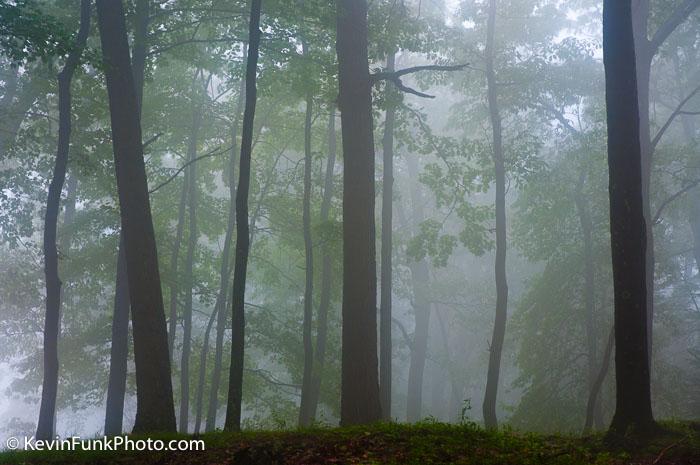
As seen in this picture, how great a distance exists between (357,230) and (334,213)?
10.9m

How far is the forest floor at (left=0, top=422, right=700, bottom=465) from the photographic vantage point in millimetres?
6754

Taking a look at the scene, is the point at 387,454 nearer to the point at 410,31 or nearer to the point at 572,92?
the point at 410,31

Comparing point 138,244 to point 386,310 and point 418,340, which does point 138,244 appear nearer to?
point 386,310

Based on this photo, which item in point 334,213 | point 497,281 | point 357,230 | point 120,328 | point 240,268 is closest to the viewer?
point 240,268

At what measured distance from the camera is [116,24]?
11547mm

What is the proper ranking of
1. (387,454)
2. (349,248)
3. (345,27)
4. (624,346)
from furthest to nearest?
(345,27), (349,248), (624,346), (387,454)

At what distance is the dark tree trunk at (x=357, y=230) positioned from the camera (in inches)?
413

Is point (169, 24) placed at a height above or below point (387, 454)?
above

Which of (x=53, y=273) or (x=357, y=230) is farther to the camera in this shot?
(x=53, y=273)

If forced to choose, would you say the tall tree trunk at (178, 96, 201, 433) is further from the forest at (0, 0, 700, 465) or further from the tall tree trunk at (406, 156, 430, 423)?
the tall tree trunk at (406, 156, 430, 423)

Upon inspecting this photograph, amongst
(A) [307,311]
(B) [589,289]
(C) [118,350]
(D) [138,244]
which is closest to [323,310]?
(A) [307,311]

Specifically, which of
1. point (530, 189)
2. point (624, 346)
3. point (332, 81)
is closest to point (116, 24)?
point (332, 81)

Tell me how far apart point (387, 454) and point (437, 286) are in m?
24.8

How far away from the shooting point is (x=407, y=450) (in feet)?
23.1
